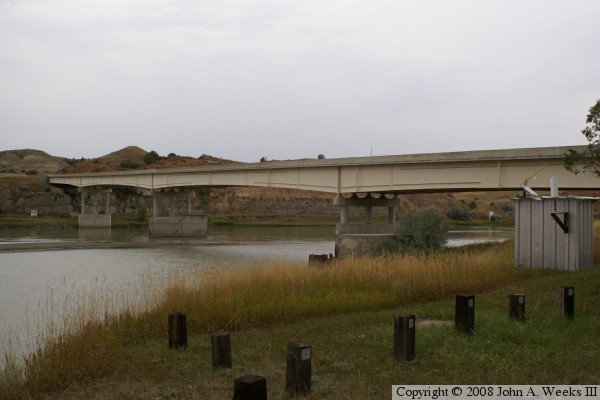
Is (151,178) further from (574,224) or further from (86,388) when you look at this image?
(86,388)

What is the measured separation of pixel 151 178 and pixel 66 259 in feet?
106

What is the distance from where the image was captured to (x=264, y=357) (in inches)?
331

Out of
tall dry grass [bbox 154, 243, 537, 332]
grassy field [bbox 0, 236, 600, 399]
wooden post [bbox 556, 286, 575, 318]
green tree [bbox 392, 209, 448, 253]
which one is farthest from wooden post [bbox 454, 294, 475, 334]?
green tree [bbox 392, 209, 448, 253]

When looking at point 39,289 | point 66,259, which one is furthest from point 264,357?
point 66,259

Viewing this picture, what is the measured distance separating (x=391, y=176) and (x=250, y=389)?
33.9m

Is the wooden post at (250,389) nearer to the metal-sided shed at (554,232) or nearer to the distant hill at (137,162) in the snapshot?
the metal-sided shed at (554,232)

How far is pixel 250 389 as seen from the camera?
5332 millimetres

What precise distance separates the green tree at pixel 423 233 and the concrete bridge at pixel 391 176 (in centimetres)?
268

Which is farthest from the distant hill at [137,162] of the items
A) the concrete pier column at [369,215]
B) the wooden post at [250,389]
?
the wooden post at [250,389]

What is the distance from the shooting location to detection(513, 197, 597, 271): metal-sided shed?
16547 mm

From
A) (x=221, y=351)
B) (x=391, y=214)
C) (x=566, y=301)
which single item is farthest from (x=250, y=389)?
(x=391, y=214)

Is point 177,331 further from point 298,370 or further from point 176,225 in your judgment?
point 176,225

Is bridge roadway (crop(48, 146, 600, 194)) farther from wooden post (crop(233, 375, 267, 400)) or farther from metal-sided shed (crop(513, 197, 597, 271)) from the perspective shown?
wooden post (crop(233, 375, 267, 400))

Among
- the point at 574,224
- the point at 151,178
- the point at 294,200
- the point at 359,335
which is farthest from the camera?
the point at 294,200
